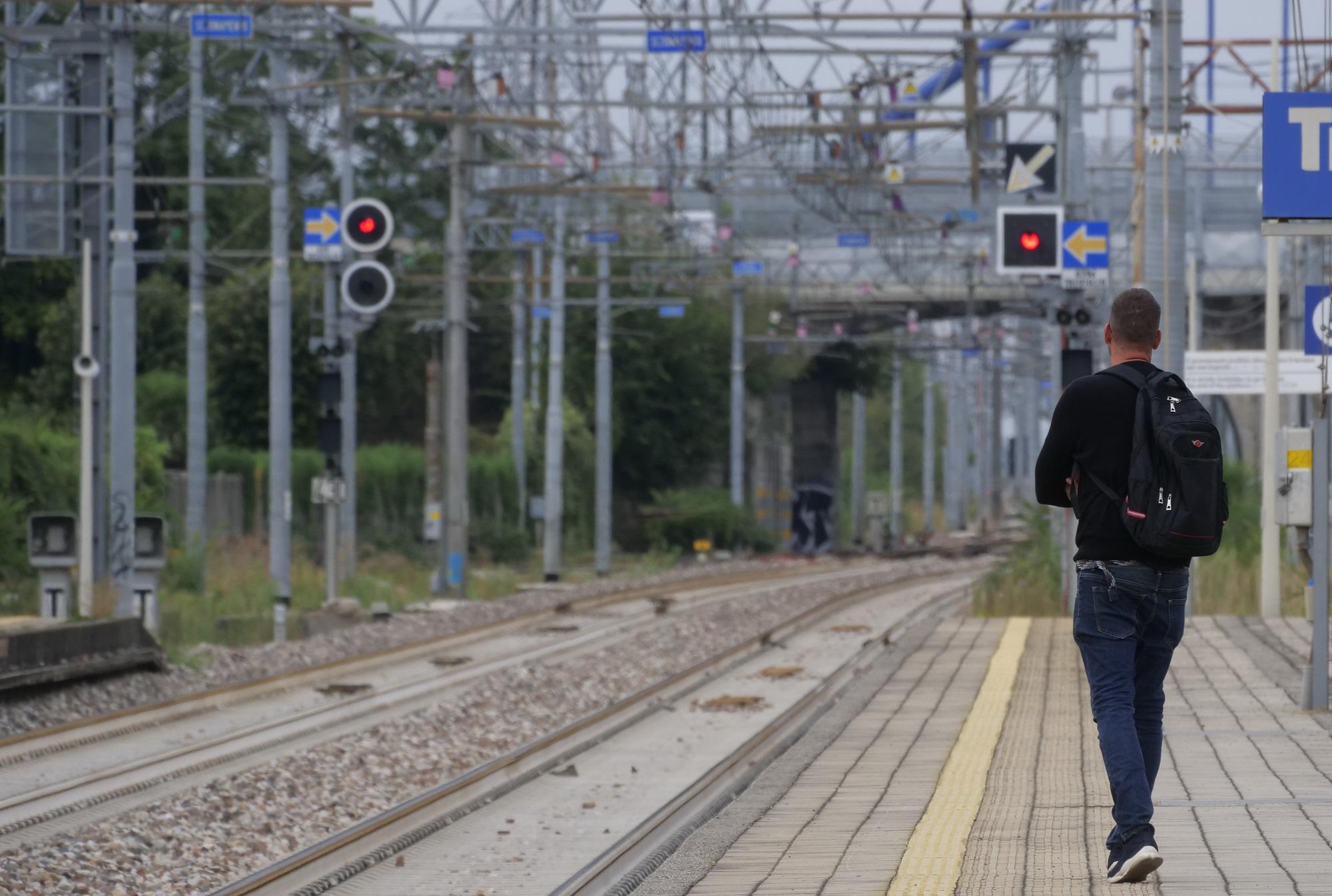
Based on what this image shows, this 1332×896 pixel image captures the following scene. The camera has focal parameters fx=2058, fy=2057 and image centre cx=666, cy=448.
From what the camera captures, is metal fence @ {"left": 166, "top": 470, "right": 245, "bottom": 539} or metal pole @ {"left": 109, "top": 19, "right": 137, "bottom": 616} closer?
metal pole @ {"left": 109, "top": 19, "right": 137, "bottom": 616}

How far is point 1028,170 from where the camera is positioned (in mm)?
23531

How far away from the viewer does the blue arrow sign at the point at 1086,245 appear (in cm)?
2077

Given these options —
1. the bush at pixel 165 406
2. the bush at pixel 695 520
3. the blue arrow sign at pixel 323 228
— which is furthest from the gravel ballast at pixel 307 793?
the bush at pixel 695 520

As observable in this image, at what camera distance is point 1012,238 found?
68.3 feet

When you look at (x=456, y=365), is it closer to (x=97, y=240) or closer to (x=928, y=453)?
(x=97, y=240)

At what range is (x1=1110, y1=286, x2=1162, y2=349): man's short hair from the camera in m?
6.92

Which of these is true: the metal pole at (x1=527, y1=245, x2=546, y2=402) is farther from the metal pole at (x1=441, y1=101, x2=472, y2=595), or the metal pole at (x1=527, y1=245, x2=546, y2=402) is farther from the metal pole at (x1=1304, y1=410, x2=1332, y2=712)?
the metal pole at (x1=1304, y1=410, x2=1332, y2=712)

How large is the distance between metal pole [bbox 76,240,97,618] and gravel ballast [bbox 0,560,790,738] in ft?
6.36

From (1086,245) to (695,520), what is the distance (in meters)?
34.1

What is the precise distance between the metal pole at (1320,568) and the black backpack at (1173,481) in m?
4.64

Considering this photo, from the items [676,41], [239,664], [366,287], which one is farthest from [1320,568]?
[366,287]

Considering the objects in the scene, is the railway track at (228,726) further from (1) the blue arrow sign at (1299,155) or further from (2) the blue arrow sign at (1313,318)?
(2) the blue arrow sign at (1313,318)

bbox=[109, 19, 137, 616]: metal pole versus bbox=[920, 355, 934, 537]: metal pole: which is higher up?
bbox=[109, 19, 137, 616]: metal pole

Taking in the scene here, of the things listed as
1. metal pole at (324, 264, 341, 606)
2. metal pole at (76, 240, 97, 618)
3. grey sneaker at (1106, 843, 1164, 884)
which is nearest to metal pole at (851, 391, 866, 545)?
metal pole at (324, 264, 341, 606)
